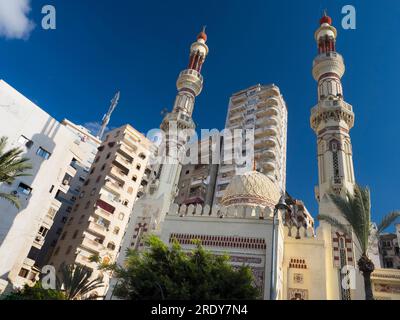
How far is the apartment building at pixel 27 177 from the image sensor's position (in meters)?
26.4

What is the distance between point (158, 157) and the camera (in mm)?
28656

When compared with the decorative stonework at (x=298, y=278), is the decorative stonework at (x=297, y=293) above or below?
below

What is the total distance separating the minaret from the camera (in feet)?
73.4

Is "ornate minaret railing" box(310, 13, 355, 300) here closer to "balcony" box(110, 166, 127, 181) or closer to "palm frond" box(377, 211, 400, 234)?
"palm frond" box(377, 211, 400, 234)

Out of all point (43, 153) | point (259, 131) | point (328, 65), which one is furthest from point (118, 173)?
point (328, 65)

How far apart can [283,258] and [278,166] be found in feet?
79.9

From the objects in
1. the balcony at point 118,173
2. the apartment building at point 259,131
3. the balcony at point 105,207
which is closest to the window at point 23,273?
the balcony at point 105,207

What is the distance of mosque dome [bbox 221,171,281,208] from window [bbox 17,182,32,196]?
1509cm

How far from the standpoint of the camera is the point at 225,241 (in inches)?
690

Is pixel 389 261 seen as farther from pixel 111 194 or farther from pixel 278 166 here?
pixel 111 194

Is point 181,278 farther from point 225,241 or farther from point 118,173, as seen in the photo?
point 118,173

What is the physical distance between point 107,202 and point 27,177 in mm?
11341

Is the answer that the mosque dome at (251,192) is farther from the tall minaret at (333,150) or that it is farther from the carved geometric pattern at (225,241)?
the carved geometric pattern at (225,241)

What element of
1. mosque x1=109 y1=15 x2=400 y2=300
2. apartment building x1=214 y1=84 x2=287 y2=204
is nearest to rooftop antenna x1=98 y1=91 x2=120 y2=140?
apartment building x1=214 y1=84 x2=287 y2=204
